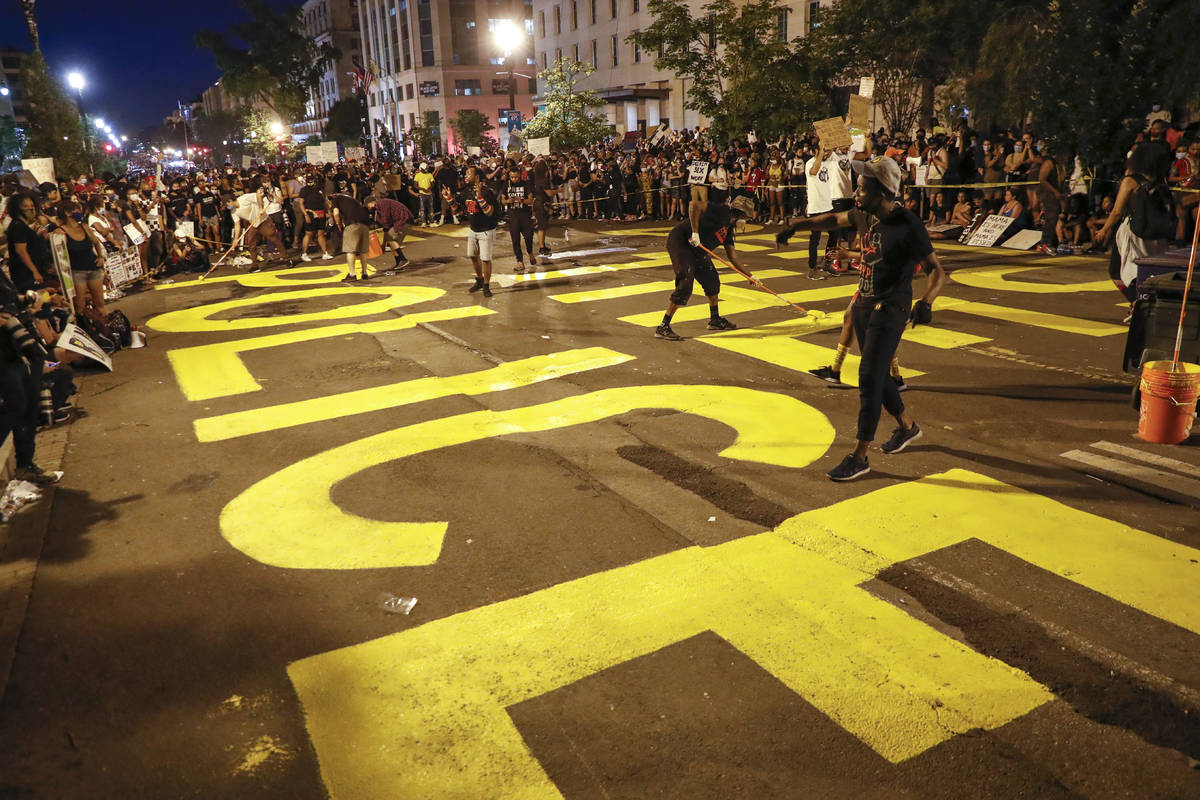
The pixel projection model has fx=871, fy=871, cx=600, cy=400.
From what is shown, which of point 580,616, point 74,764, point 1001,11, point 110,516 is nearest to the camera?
point 74,764

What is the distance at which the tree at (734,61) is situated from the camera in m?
24.9

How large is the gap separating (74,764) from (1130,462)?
651 cm

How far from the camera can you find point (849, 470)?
236 inches

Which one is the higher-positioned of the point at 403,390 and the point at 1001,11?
the point at 1001,11

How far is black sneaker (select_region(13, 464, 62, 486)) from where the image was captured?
21.5 feet

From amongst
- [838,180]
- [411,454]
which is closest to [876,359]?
[411,454]

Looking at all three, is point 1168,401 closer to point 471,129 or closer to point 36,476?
point 36,476

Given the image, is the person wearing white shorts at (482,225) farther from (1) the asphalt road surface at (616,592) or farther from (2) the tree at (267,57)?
(2) the tree at (267,57)

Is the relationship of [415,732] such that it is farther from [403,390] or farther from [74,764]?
[403,390]

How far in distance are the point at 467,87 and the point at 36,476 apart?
93182 mm

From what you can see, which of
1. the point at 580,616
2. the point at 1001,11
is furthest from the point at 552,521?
the point at 1001,11

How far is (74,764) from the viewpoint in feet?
11.5

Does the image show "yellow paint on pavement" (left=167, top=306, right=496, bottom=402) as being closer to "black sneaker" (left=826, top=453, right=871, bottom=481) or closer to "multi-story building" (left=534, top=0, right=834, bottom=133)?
"black sneaker" (left=826, top=453, right=871, bottom=481)

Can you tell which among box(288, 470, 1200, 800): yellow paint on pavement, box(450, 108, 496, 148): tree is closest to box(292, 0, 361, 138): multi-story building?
box(450, 108, 496, 148): tree
